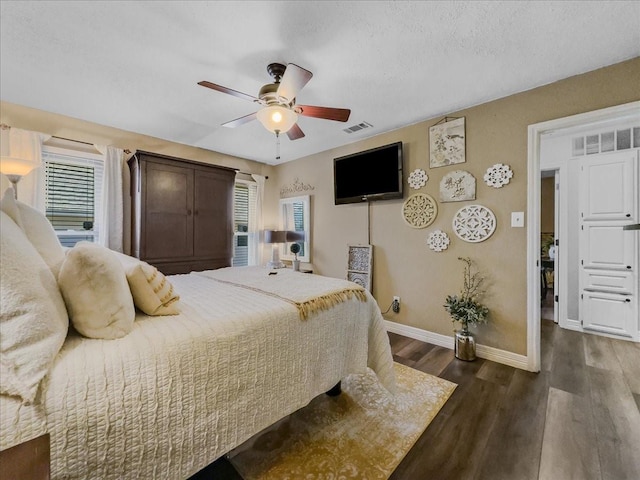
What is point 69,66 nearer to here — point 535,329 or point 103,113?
point 103,113

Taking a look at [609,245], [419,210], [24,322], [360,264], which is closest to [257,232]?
[360,264]

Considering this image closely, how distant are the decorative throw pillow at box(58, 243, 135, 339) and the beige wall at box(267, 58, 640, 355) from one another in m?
2.79

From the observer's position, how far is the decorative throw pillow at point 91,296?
37.9 inches

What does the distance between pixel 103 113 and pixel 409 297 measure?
3.90m

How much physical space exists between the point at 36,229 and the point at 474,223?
3140mm

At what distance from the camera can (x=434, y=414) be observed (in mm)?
1784

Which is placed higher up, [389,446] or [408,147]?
[408,147]

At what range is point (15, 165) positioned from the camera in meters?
2.30

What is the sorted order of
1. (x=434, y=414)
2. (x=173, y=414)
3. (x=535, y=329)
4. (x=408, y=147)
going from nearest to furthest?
(x=173, y=414)
(x=434, y=414)
(x=535, y=329)
(x=408, y=147)


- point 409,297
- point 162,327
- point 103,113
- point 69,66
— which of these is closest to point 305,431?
point 162,327

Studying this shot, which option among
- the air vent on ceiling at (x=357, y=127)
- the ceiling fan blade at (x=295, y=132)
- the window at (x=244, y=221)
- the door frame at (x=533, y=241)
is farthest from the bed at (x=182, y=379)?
the window at (x=244, y=221)

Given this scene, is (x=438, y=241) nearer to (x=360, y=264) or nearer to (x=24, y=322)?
(x=360, y=264)

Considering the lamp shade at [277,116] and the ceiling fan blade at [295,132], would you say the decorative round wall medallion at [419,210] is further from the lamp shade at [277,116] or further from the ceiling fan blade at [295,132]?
the lamp shade at [277,116]

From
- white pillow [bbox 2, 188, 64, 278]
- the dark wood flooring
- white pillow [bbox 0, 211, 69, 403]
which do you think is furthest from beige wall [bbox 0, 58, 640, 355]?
white pillow [bbox 0, 211, 69, 403]
